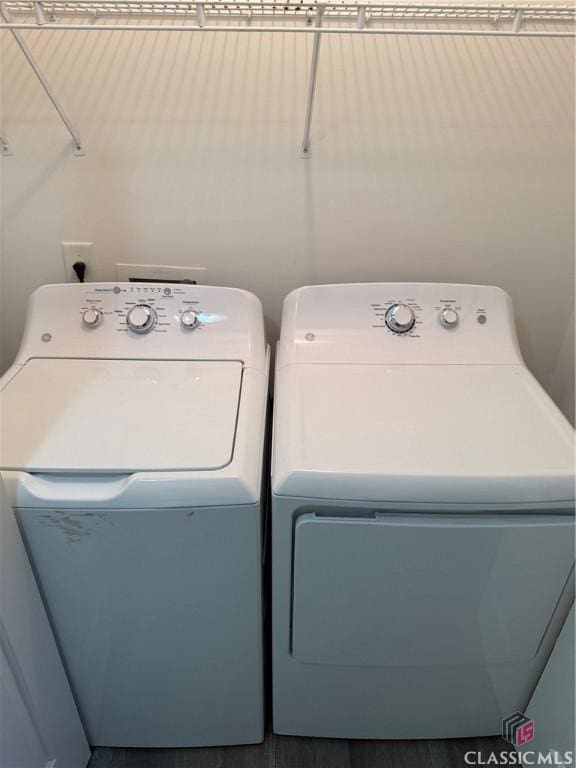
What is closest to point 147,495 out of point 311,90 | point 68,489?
point 68,489

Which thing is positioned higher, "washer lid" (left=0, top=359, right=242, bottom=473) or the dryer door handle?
"washer lid" (left=0, top=359, right=242, bottom=473)

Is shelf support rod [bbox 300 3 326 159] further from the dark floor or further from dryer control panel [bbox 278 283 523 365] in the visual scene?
the dark floor

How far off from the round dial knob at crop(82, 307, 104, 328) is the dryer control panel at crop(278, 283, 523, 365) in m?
0.48

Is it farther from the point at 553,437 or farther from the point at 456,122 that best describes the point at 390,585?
the point at 456,122

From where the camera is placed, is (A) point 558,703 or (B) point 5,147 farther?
(B) point 5,147

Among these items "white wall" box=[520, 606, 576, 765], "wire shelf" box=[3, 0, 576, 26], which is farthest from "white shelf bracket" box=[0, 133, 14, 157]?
"white wall" box=[520, 606, 576, 765]

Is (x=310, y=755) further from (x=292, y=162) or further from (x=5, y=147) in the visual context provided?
(x=5, y=147)

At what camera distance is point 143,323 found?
123cm

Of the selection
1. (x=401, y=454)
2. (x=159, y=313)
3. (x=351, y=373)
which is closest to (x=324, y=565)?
(x=401, y=454)

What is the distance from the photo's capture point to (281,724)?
49.1 inches

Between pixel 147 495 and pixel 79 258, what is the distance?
2.89 feet

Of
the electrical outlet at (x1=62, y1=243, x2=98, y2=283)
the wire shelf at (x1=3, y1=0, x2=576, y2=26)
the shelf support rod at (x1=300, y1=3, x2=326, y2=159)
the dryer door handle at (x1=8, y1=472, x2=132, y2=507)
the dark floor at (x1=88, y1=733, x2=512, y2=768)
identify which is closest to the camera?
the dryer door handle at (x1=8, y1=472, x2=132, y2=507)

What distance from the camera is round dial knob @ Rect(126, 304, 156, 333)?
1228 millimetres

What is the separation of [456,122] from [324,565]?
3.81ft
